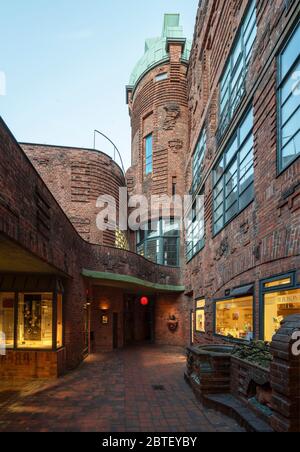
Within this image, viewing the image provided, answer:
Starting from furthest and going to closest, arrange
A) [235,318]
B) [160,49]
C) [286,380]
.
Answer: [160,49] < [235,318] < [286,380]

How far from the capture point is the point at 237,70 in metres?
9.63

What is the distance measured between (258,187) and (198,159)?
8.66 meters

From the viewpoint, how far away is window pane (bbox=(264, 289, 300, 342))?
580 cm

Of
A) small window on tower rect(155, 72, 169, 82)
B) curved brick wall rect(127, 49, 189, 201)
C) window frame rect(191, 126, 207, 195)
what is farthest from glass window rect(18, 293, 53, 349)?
small window on tower rect(155, 72, 169, 82)

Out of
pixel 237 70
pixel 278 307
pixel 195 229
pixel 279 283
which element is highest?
pixel 237 70

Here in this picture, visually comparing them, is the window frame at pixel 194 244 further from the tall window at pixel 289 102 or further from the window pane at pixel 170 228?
the tall window at pixel 289 102

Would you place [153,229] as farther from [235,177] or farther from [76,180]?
[235,177]

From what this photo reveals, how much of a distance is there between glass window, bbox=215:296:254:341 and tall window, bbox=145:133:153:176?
481 inches

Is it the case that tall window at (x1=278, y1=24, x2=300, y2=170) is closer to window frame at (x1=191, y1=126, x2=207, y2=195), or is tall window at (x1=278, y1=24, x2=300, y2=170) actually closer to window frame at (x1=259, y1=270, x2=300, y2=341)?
window frame at (x1=259, y1=270, x2=300, y2=341)

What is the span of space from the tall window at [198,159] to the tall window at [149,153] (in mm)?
4882

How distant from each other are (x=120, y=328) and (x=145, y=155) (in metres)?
10.8

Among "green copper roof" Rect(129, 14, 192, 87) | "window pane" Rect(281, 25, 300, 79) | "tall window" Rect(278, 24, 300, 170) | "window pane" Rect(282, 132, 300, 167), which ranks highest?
"green copper roof" Rect(129, 14, 192, 87)

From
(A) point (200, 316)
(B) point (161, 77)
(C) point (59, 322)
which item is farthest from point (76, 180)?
(B) point (161, 77)
